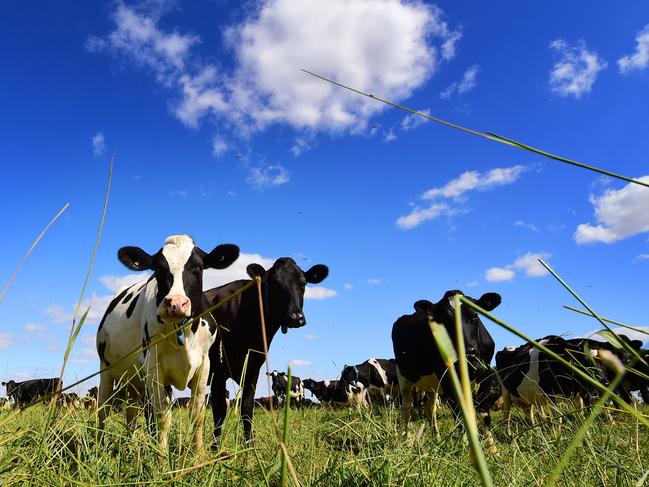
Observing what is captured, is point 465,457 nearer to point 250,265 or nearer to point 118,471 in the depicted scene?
point 118,471

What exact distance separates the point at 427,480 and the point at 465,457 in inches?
31.4

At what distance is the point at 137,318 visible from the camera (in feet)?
22.0

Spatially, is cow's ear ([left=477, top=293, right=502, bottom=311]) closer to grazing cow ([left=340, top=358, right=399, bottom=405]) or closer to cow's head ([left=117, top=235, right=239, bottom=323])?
cow's head ([left=117, top=235, right=239, bottom=323])

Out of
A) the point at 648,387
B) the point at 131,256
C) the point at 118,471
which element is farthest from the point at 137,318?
the point at 648,387

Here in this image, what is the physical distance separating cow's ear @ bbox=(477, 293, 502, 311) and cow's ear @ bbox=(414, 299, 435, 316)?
807 mm

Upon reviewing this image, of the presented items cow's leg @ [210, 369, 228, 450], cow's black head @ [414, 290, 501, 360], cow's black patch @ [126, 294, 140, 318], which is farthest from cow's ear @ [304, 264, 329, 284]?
cow's black patch @ [126, 294, 140, 318]

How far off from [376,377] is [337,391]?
295 centimetres

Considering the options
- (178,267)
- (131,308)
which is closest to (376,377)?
(131,308)

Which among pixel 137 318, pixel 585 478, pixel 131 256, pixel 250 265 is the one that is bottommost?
pixel 585 478

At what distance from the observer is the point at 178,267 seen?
238 inches

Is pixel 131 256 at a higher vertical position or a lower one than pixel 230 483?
higher

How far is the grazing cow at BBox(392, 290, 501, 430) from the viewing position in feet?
29.5

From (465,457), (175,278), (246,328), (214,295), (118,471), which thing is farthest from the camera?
(214,295)

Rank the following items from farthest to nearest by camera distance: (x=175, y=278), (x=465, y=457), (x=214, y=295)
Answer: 1. (x=214, y=295)
2. (x=175, y=278)
3. (x=465, y=457)
